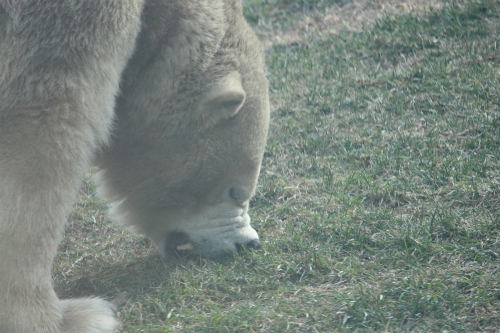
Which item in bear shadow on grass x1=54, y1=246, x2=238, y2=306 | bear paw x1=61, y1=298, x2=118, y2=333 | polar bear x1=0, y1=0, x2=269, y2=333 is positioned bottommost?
bear shadow on grass x1=54, y1=246, x2=238, y2=306

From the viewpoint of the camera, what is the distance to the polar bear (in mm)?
2633

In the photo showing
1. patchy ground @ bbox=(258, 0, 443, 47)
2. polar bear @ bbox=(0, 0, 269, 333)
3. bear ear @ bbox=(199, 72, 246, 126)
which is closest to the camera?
polar bear @ bbox=(0, 0, 269, 333)

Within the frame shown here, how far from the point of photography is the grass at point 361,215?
2.85 m

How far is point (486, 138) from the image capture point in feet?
14.2

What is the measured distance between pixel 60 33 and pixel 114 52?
27cm

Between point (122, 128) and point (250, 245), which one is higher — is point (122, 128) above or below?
above

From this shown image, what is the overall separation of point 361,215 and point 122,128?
164 centimetres

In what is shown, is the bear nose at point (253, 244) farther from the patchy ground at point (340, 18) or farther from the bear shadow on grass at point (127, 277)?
the patchy ground at point (340, 18)

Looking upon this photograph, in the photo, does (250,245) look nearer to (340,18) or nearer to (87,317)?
(87,317)

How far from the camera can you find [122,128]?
3320 millimetres

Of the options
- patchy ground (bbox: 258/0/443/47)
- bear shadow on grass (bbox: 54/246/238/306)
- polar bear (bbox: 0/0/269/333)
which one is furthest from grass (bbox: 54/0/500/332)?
patchy ground (bbox: 258/0/443/47)

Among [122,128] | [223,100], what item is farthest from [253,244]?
[122,128]

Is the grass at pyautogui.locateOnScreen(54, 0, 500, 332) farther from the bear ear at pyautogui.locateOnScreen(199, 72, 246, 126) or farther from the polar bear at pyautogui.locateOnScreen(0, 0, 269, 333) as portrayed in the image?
the bear ear at pyautogui.locateOnScreen(199, 72, 246, 126)

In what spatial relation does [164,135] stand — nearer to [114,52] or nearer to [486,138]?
[114,52]
